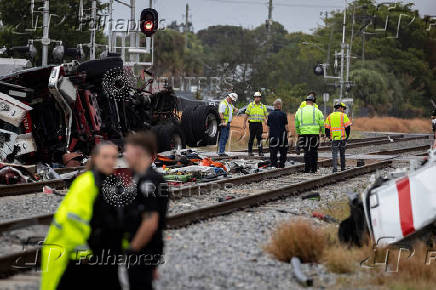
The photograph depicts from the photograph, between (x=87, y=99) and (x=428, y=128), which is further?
(x=428, y=128)

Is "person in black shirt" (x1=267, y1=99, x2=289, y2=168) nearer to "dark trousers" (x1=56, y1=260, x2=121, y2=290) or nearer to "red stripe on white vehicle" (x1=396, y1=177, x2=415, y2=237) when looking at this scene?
"red stripe on white vehicle" (x1=396, y1=177, x2=415, y2=237)

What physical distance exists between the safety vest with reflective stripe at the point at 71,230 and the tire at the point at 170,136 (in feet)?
46.6

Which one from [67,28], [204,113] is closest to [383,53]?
[67,28]

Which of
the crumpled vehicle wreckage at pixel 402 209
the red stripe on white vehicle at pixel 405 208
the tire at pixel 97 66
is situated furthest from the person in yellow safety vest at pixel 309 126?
the red stripe on white vehicle at pixel 405 208

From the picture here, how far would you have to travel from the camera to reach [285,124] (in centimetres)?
1822

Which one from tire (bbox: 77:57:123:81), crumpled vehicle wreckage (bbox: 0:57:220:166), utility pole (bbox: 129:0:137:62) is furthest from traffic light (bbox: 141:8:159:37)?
tire (bbox: 77:57:123:81)

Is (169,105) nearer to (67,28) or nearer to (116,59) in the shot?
(116,59)

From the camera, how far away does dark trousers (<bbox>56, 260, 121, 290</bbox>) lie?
469 centimetres

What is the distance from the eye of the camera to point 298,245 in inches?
307

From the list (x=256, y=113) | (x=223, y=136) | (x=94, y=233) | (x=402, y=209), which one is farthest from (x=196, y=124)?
(x=94, y=233)

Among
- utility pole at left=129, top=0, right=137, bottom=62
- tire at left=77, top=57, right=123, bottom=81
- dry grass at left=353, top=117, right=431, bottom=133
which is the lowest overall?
dry grass at left=353, top=117, right=431, bottom=133

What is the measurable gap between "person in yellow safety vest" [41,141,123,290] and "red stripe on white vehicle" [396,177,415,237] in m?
3.69

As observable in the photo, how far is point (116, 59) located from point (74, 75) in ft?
3.89

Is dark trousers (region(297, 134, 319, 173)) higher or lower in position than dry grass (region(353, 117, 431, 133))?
higher
